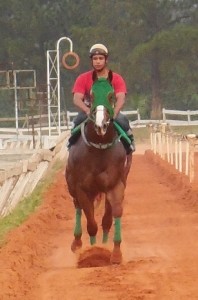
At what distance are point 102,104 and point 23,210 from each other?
16.8 ft

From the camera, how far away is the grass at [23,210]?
40.5 ft

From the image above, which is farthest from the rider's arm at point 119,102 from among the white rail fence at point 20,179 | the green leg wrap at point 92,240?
the white rail fence at point 20,179

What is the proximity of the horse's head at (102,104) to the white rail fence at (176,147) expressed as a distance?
8915mm

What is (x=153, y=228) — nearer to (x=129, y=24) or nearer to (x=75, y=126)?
(x=75, y=126)

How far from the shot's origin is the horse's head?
30.7ft

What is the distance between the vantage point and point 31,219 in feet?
42.7

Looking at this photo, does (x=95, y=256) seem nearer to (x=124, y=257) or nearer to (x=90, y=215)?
(x=124, y=257)

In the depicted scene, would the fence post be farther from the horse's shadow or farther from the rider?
Answer: the horse's shadow

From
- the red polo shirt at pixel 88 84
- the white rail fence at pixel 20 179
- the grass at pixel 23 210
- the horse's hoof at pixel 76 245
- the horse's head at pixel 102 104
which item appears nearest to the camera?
the horse's head at pixel 102 104

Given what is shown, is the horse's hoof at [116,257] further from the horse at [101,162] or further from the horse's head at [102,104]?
the horse's head at [102,104]

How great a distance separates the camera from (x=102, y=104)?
955 centimetres

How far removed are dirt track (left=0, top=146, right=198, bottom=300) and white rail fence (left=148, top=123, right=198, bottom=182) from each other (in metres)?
1.67

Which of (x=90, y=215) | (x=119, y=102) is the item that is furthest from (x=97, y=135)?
(x=90, y=215)

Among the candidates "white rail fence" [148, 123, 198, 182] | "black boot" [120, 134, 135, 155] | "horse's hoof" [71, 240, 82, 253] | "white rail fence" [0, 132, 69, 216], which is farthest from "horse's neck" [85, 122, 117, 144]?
"white rail fence" [148, 123, 198, 182]
